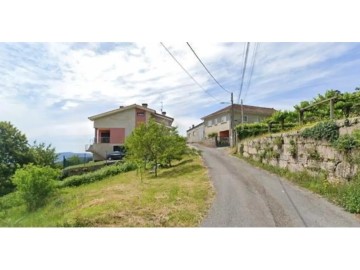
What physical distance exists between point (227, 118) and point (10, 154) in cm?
1661

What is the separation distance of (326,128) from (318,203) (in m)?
1.64

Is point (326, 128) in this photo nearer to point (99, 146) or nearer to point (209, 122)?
point (99, 146)

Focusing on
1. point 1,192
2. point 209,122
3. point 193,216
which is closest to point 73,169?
point 1,192

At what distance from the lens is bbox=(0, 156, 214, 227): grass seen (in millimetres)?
4203

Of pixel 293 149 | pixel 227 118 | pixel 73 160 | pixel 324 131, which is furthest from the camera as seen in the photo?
pixel 227 118

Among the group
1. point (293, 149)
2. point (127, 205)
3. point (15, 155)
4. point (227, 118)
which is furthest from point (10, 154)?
point (227, 118)

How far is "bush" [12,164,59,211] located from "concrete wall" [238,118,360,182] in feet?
20.2

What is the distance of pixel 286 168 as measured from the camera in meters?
6.77

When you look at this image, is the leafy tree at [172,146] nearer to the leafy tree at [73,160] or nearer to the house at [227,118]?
the leafy tree at [73,160]

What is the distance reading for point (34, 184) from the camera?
680cm

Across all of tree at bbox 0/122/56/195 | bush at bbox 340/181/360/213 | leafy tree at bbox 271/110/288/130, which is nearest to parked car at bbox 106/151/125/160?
tree at bbox 0/122/56/195

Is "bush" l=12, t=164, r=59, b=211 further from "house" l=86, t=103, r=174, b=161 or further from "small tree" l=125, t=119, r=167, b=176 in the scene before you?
"small tree" l=125, t=119, r=167, b=176

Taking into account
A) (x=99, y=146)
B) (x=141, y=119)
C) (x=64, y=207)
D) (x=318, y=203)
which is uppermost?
(x=141, y=119)

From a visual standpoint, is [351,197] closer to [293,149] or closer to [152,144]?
[293,149]
